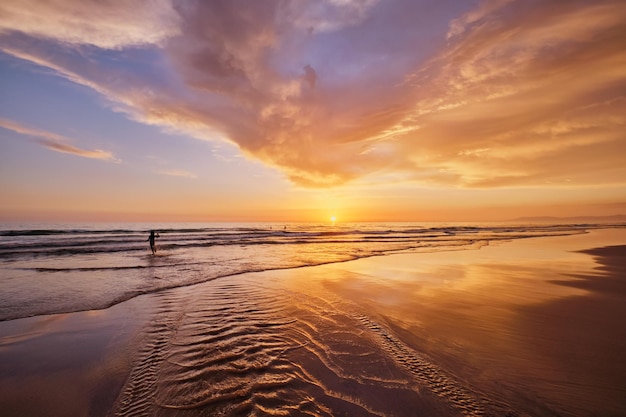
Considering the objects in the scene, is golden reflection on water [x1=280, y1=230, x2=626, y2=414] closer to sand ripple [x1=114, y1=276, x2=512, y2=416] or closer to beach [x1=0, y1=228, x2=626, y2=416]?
beach [x1=0, y1=228, x2=626, y2=416]

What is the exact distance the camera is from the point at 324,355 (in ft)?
18.1

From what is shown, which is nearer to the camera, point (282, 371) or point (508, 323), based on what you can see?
point (282, 371)

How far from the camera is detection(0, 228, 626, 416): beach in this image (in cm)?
406

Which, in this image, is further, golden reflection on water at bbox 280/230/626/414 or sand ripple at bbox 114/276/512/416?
golden reflection on water at bbox 280/230/626/414

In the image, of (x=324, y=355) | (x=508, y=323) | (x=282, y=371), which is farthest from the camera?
(x=508, y=323)

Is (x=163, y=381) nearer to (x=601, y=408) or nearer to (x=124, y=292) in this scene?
(x=601, y=408)

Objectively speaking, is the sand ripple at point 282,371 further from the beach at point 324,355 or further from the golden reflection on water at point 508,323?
the golden reflection on water at point 508,323

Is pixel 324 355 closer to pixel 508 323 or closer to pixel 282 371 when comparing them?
pixel 282 371

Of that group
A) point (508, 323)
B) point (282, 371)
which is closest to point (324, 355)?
point (282, 371)

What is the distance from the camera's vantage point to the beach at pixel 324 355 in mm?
4059

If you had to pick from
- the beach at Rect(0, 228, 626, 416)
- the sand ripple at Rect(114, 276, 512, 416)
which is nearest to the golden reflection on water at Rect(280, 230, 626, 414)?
the beach at Rect(0, 228, 626, 416)

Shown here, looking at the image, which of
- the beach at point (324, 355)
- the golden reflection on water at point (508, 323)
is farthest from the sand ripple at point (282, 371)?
the golden reflection on water at point (508, 323)

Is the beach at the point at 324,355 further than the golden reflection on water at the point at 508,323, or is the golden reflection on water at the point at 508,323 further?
the golden reflection on water at the point at 508,323

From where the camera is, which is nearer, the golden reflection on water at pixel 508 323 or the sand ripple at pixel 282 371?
the sand ripple at pixel 282 371
